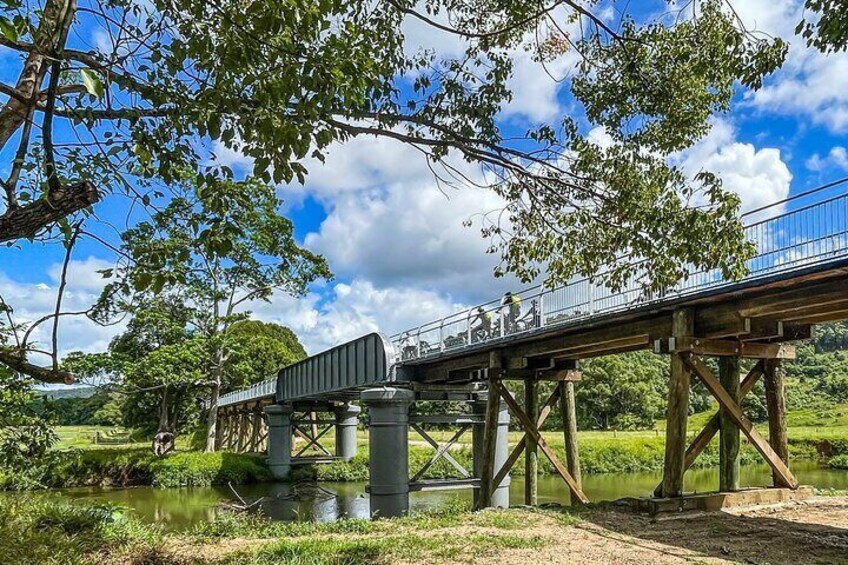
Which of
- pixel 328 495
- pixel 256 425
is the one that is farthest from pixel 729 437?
pixel 256 425

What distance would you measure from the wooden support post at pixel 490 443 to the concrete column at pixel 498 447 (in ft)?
0.80

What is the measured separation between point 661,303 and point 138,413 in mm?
31148

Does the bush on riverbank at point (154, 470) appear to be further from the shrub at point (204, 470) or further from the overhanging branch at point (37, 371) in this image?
the overhanging branch at point (37, 371)

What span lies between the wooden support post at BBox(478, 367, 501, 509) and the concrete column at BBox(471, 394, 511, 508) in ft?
0.80

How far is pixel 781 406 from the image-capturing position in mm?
10398

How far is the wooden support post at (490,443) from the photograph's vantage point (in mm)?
12961

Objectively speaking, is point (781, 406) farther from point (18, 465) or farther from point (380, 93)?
point (18, 465)

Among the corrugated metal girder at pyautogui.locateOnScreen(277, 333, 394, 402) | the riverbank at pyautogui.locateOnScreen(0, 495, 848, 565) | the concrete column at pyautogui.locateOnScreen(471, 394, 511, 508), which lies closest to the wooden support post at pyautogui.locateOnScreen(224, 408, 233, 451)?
the corrugated metal girder at pyautogui.locateOnScreen(277, 333, 394, 402)

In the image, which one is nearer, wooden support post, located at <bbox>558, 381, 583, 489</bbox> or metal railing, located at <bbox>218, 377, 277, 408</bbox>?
wooden support post, located at <bbox>558, 381, 583, 489</bbox>

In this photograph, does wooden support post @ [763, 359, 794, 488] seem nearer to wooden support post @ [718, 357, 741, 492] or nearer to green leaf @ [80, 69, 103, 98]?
wooden support post @ [718, 357, 741, 492]

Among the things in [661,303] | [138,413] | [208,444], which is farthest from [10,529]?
[138,413]

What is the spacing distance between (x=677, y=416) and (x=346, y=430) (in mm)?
22422

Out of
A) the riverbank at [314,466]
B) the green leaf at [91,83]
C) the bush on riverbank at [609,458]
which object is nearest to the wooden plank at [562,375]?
the green leaf at [91,83]

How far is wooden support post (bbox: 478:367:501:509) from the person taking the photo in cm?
1296
